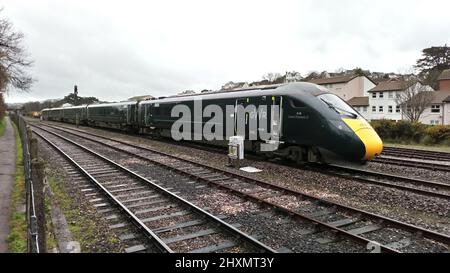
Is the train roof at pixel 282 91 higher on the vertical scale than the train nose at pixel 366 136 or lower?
higher

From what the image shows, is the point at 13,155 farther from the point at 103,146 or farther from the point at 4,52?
the point at 4,52

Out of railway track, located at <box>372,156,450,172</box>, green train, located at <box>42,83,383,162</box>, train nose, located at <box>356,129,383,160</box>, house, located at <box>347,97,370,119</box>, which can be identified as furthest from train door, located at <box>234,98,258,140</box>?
house, located at <box>347,97,370,119</box>

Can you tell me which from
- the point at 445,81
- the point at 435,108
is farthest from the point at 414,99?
the point at 445,81

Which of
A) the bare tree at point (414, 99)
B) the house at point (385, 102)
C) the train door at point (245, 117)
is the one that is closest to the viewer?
the train door at point (245, 117)

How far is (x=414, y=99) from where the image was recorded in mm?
41031

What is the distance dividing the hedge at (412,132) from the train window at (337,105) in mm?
16055

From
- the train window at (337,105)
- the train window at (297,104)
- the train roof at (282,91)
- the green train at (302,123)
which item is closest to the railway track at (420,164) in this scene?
the green train at (302,123)

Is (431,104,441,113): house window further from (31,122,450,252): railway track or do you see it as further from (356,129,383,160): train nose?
(31,122,450,252): railway track

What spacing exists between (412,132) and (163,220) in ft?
78.8

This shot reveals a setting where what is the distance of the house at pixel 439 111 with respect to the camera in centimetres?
4369

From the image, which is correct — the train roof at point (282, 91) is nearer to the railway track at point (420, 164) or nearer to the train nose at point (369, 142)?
the train nose at point (369, 142)
